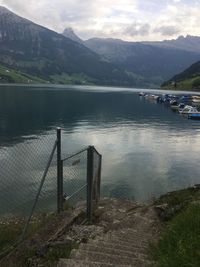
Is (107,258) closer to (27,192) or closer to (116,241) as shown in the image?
(116,241)

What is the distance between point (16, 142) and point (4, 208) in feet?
115

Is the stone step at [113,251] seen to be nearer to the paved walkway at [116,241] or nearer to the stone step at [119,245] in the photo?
the paved walkway at [116,241]

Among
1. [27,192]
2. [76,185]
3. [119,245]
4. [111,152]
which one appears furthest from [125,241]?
[111,152]

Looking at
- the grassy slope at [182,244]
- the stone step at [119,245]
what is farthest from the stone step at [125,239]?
the grassy slope at [182,244]

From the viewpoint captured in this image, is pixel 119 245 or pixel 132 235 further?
pixel 132 235

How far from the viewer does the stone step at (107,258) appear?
30.0 feet

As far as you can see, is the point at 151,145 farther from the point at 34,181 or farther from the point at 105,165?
the point at 34,181

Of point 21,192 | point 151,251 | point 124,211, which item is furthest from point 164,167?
point 151,251

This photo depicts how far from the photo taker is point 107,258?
9367 mm

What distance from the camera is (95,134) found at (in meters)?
76.2

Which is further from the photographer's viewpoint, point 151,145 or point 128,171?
point 151,145

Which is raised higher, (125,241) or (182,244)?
(182,244)

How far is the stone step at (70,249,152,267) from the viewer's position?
9.14 meters

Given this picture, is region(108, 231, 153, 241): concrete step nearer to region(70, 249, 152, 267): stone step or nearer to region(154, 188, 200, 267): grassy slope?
region(154, 188, 200, 267): grassy slope
